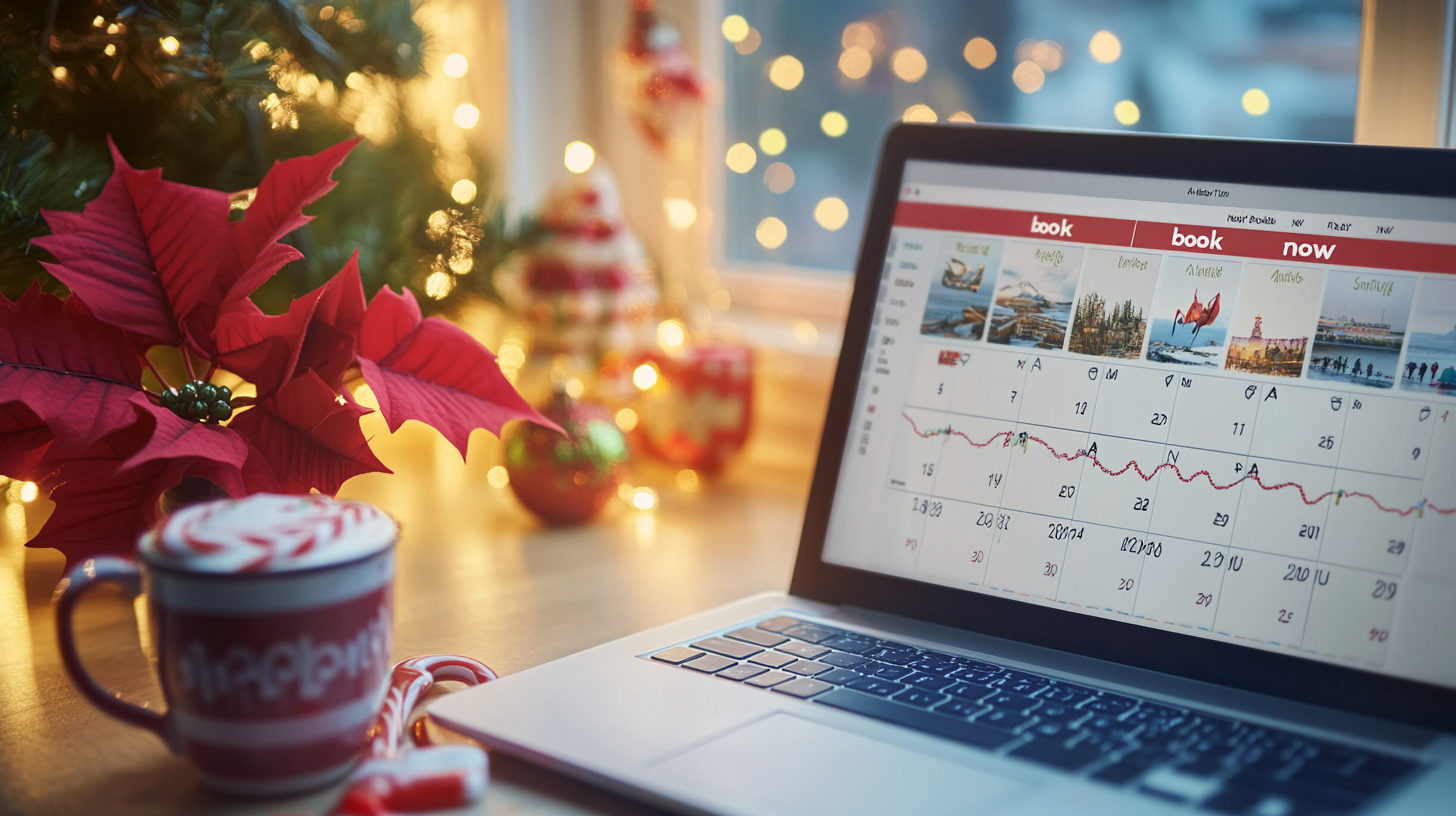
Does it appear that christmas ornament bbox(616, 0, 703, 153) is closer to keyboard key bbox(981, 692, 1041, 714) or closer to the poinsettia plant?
the poinsettia plant

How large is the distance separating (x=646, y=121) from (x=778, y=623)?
727 mm

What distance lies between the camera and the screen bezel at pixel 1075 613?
20.3 inches

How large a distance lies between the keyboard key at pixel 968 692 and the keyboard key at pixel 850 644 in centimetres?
7

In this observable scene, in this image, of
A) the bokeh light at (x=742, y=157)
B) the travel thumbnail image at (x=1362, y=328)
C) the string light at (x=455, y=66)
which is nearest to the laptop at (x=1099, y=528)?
the travel thumbnail image at (x=1362, y=328)

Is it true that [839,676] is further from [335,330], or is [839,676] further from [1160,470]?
[335,330]

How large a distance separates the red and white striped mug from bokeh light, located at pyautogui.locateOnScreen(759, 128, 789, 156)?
3.00ft

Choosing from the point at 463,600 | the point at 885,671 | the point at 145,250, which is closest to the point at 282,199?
the point at 145,250

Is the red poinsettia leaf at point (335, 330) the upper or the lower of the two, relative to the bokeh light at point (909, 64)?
lower

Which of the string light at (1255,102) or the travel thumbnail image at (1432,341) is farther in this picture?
the string light at (1255,102)

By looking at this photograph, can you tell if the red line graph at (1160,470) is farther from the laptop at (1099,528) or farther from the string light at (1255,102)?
the string light at (1255,102)

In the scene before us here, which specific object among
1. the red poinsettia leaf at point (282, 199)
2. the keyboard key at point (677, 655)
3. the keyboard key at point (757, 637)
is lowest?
the keyboard key at point (677, 655)

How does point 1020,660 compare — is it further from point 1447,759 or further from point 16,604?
point 16,604

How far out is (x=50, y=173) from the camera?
65cm

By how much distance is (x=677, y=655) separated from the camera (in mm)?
582
